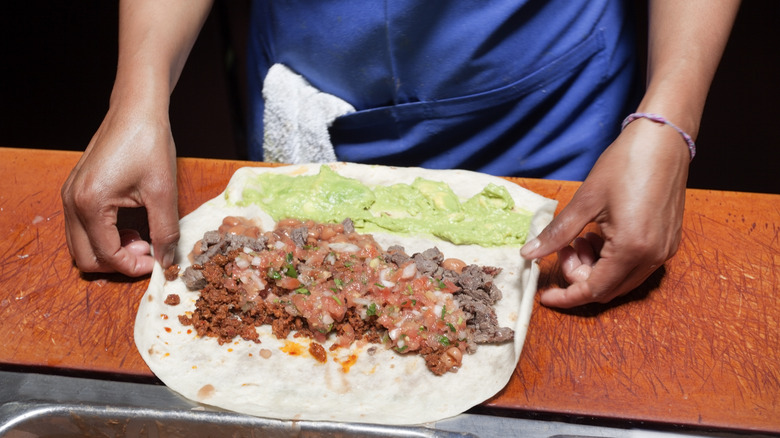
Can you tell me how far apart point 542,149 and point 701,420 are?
4.60 ft

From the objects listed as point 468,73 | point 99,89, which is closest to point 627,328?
point 468,73

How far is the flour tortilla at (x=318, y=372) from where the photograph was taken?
76.4 inches

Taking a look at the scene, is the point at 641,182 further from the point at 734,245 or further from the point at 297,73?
the point at 297,73

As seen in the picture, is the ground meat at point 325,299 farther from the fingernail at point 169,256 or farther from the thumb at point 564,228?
the thumb at point 564,228

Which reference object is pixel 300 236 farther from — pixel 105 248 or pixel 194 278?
pixel 105 248

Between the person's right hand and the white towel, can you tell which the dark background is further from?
the person's right hand

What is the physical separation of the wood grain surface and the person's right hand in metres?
0.15

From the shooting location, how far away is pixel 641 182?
199 centimetres

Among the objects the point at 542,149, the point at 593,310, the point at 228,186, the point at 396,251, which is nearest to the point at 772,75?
the point at 542,149

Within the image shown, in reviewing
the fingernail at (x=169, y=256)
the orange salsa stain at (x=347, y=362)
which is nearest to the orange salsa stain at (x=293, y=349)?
the orange salsa stain at (x=347, y=362)

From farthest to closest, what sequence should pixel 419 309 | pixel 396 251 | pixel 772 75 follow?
pixel 772 75 → pixel 396 251 → pixel 419 309

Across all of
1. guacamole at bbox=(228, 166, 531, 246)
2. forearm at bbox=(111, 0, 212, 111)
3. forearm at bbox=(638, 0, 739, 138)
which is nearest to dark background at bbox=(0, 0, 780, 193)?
forearm at bbox=(111, 0, 212, 111)

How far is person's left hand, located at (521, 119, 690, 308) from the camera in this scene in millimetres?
1992

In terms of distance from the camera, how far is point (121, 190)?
2.21 m
